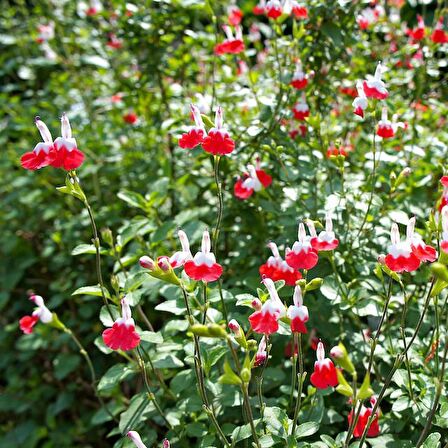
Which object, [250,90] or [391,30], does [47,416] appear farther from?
[391,30]

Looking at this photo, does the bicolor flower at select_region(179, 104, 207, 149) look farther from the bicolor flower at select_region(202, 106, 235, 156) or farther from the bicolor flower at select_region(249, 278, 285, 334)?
the bicolor flower at select_region(249, 278, 285, 334)

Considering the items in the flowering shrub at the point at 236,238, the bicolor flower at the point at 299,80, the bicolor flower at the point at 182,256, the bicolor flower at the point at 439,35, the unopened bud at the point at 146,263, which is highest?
the bicolor flower at the point at 439,35

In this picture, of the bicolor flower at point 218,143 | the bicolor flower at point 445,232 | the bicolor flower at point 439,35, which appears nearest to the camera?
the bicolor flower at point 445,232

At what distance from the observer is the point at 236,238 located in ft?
6.59

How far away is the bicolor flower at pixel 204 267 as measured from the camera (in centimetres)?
117

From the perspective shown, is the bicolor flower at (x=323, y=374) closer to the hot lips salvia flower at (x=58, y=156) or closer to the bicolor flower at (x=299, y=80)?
the hot lips salvia flower at (x=58, y=156)

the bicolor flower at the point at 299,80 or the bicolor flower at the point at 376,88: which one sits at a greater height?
the bicolor flower at the point at 376,88

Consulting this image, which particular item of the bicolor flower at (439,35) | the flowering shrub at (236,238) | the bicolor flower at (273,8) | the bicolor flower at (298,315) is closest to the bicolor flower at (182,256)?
the flowering shrub at (236,238)

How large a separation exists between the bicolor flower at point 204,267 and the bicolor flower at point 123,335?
0.17 m

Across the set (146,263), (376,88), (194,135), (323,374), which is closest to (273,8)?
(376,88)

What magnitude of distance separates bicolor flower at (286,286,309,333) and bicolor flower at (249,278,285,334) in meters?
0.02

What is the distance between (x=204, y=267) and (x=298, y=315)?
8.3 inches

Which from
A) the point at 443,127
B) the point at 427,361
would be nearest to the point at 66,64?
the point at 443,127

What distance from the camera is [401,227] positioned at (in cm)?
184
